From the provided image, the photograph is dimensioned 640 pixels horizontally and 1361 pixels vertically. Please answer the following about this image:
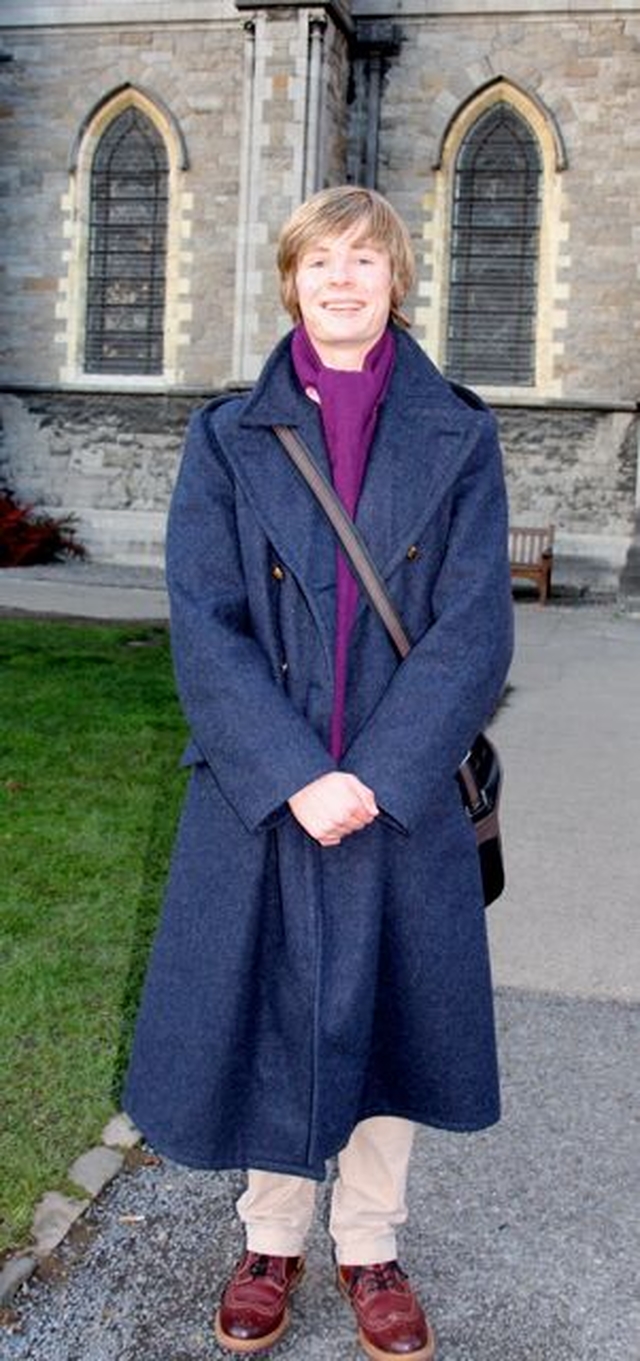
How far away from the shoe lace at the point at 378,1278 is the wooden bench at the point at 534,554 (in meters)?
13.5

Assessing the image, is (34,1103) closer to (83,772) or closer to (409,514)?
(409,514)

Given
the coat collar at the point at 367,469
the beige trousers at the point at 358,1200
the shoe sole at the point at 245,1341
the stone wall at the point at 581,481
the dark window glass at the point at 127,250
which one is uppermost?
the dark window glass at the point at 127,250

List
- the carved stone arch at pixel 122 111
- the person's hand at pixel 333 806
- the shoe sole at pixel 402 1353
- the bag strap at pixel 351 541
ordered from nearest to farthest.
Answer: the person's hand at pixel 333 806 → the bag strap at pixel 351 541 → the shoe sole at pixel 402 1353 → the carved stone arch at pixel 122 111

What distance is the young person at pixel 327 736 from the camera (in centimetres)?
228

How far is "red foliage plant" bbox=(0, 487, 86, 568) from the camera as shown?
17484 mm

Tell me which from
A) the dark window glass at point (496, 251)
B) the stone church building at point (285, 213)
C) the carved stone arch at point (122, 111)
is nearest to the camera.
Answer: the stone church building at point (285, 213)

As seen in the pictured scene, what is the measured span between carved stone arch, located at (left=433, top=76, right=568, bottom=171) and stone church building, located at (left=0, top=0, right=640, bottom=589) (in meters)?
0.04

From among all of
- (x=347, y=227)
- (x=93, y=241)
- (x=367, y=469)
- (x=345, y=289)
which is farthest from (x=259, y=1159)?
(x=93, y=241)

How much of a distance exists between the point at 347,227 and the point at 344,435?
1.13ft

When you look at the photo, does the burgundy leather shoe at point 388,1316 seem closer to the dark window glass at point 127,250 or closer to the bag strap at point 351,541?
the bag strap at point 351,541

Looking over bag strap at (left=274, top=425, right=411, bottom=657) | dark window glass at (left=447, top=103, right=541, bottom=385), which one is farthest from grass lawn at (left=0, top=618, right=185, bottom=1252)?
dark window glass at (left=447, top=103, right=541, bottom=385)

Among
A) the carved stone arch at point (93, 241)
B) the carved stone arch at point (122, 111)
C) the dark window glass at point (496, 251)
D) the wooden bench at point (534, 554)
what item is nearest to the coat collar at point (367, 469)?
the wooden bench at point (534, 554)

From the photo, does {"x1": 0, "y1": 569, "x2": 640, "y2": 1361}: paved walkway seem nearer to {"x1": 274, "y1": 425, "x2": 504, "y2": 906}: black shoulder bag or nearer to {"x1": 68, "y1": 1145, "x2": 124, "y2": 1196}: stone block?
{"x1": 68, "y1": 1145, "x2": 124, "y2": 1196}: stone block

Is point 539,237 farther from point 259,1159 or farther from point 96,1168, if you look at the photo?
point 259,1159
